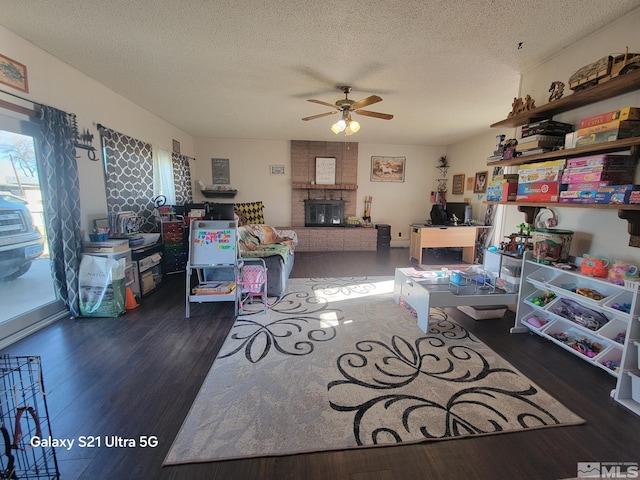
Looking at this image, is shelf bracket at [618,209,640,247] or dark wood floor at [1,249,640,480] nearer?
dark wood floor at [1,249,640,480]

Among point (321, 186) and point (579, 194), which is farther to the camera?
point (321, 186)

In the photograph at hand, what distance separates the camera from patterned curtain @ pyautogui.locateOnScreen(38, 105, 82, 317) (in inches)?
101

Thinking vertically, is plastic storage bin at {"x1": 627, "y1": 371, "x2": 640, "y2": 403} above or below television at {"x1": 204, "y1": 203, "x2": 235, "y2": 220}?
below

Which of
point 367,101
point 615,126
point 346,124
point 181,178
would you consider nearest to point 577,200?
point 615,126

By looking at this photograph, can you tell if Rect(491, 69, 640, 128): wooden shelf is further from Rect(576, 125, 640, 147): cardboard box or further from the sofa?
the sofa

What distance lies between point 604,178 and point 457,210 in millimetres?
4104

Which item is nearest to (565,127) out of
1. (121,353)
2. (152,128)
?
(121,353)

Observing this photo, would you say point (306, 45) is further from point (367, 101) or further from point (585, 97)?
point (585, 97)

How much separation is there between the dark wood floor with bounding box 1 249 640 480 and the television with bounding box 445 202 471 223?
3.43 metres

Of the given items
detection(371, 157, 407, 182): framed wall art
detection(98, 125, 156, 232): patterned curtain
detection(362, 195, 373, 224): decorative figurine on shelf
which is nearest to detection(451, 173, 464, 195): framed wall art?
detection(371, 157, 407, 182): framed wall art

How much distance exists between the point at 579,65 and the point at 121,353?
4.51 meters

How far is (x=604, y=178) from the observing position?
6.11 feet

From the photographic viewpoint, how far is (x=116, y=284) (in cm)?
287

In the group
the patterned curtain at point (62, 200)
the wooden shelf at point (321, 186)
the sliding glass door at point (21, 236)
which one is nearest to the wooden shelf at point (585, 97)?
the wooden shelf at point (321, 186)
